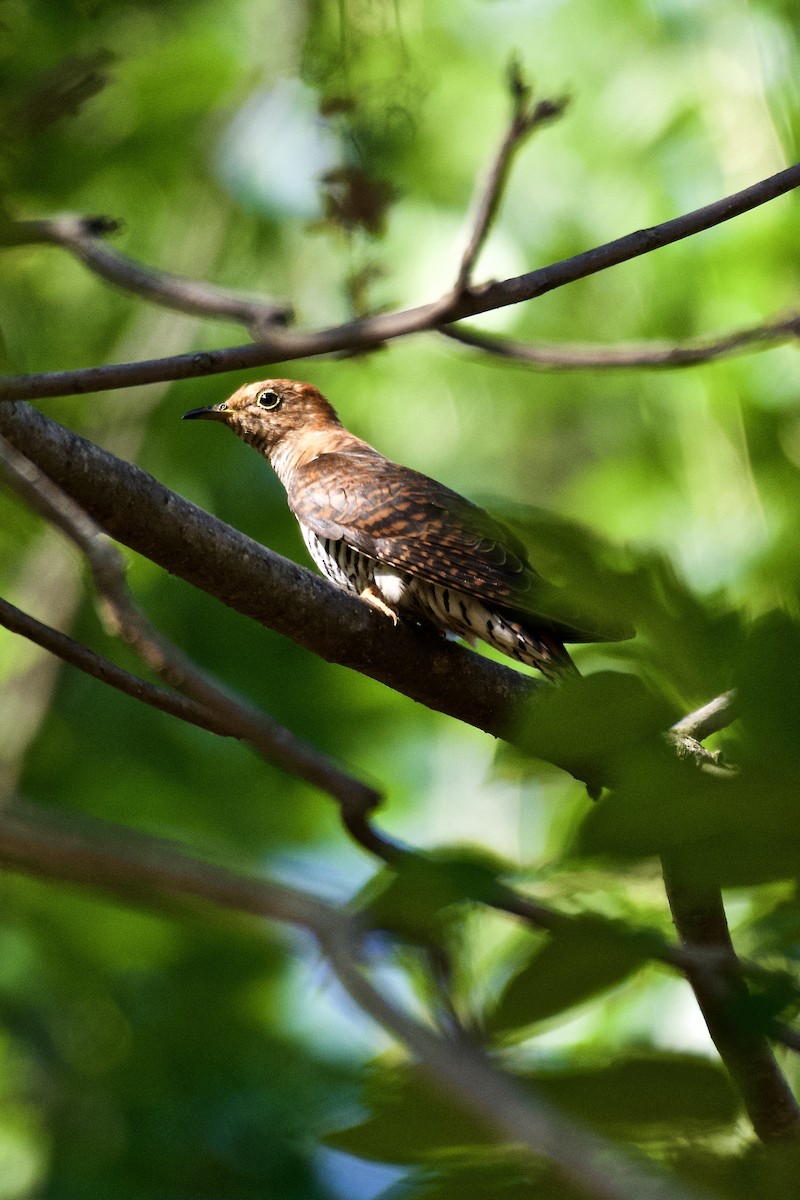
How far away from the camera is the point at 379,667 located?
3.50 m

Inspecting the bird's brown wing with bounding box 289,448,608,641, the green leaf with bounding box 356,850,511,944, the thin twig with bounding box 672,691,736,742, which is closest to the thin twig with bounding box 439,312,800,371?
the bird's brown wing with bounding box 289,448,608,641

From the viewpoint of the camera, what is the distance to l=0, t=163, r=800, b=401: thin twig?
2174 mm

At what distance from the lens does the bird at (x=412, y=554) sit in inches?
165

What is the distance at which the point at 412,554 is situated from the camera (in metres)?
4.52

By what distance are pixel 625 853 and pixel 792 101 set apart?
5.24 m

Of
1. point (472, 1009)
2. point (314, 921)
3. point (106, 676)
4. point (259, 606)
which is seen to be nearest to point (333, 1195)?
point (472, 1009)

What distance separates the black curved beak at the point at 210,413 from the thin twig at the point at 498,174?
322cm

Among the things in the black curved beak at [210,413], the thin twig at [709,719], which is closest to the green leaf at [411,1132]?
the thin twig at [709,719]

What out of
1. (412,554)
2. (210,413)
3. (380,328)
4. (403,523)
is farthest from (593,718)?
(210,413)

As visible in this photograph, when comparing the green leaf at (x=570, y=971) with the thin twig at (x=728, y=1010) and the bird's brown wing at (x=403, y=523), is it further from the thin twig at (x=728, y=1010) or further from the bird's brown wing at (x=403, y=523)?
the bird's brown wing at (x=403, y=523)

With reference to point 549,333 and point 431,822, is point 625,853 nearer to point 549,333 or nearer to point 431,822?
point 431,822

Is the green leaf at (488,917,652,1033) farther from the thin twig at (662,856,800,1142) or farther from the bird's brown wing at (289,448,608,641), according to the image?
the bird's brown wing at (289,448,608,641)

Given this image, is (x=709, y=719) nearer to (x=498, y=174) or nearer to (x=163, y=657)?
(x=163, y=657)

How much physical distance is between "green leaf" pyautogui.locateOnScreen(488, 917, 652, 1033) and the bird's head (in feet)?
17.0
